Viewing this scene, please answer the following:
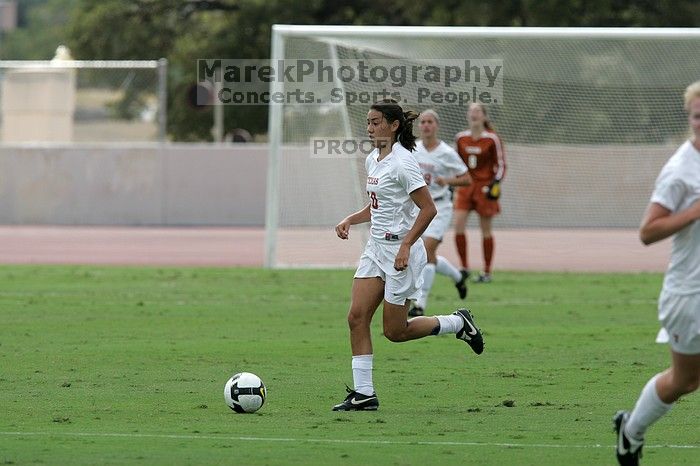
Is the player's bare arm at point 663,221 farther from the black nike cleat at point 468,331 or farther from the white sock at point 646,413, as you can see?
the black nike cleat at point 468,331

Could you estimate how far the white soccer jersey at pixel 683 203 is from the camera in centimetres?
606

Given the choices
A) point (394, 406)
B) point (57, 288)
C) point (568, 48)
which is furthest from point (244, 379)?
point (568, 48)

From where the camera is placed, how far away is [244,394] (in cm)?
842

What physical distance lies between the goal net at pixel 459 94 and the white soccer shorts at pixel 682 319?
1335cm

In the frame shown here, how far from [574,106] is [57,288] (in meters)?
10.4

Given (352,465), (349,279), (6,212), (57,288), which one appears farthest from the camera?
(6,212)

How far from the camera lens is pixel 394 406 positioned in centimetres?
883

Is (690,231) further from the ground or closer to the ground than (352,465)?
further from the ground

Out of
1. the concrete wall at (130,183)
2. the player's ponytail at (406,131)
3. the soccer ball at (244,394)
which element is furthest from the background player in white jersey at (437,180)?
the concrete wall at (130,183)

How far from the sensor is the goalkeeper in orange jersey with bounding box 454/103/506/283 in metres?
18.3

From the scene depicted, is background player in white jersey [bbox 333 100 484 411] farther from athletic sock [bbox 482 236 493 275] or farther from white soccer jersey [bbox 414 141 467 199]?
athletic sock [bbox 482 236 493 275]

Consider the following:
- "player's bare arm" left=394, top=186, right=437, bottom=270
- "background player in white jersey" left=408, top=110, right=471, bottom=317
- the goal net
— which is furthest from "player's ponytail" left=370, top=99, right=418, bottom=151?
the goal net

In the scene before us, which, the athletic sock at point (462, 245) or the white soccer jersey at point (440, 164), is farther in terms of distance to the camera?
the athletic sock at point (462, 245)

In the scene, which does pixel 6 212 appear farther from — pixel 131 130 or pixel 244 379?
pixel 244 379
